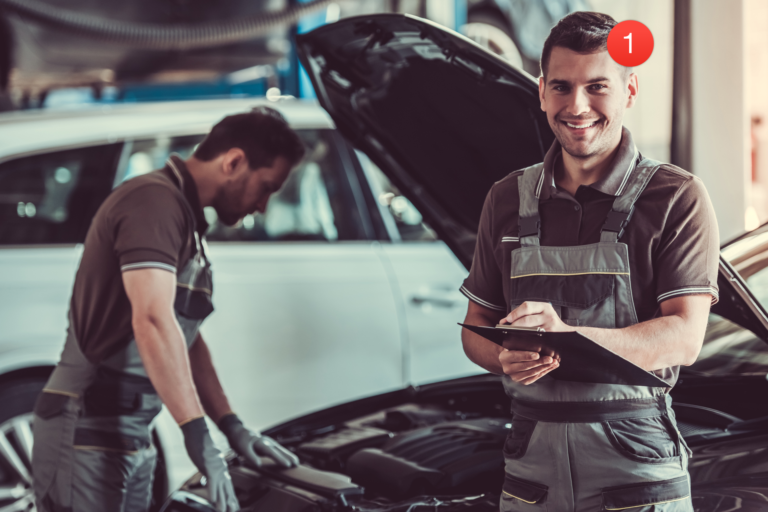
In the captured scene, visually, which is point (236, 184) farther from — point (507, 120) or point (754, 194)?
point (754, 194)

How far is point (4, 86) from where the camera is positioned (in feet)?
20.9

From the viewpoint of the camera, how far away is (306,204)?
137 inches

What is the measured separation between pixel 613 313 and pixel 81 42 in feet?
19.0

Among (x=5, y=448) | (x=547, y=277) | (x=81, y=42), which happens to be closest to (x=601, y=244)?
(x=547, y=277)

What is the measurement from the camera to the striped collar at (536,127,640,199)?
1.28 metres

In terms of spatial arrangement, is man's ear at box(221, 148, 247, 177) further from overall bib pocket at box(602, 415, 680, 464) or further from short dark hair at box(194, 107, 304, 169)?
overall bib pocket at box(602, 415, 680, 464)

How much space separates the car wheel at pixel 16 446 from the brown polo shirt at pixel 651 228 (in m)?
2.40

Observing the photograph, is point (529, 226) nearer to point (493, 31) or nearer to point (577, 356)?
point (577, 356)

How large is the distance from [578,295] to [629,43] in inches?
17.1

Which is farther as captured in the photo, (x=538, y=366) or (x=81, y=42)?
(x=81, y=42)

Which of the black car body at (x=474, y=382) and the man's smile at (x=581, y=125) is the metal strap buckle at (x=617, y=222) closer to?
the man's smile at (x=581, y=125)

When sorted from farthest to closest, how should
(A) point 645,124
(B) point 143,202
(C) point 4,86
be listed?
(C) point 4,86 → (A) point 645,124 → (B) point 143,202

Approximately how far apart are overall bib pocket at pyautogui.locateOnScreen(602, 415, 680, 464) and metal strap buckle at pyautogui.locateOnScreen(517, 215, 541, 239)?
13.3 inches

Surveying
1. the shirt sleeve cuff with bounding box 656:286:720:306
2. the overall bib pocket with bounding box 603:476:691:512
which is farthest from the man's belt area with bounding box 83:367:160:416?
the shirt sleeve cuff with bounding box 656:286:720:306
